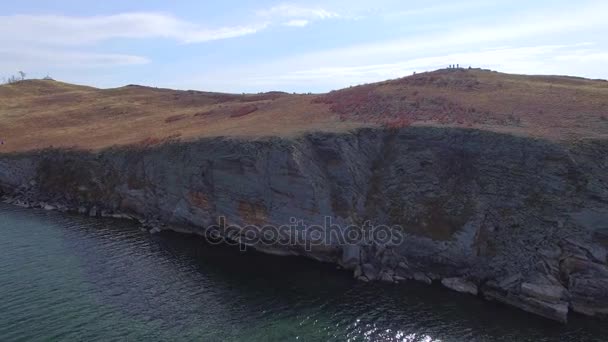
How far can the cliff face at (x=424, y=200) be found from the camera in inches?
1489

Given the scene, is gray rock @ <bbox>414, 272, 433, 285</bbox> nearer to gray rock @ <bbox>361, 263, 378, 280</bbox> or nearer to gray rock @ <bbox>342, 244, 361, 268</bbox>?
gray rock @ <bbox>361, 263, 378, 280</bbox>

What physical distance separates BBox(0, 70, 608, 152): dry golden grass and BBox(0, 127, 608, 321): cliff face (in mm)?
2963

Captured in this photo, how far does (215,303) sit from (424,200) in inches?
886

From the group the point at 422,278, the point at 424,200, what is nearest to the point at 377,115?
the point at 424,200

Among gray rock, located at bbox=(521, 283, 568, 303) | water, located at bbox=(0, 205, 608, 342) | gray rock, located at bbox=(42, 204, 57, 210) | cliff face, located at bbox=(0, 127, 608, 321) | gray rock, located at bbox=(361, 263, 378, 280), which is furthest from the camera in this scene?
gray rock, located at bbox=(42, 204, 57, 210)

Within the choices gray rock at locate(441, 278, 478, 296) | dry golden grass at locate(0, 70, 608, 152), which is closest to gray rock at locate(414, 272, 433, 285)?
gray rock at locate(441, 278, 478, 296)

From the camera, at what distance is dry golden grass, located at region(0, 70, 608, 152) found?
4906 cm

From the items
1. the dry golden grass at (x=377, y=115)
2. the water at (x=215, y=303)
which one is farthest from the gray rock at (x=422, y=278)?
the dry golden grass at (x=377, y=115)

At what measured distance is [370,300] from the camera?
36.6 meters

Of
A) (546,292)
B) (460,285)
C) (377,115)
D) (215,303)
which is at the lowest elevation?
(215,303)

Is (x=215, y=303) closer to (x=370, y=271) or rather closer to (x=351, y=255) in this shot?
(x=351, y=255)

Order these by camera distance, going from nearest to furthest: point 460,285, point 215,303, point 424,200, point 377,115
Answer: point 215,303 → point 460,285 → point 424,200 → point 377,115

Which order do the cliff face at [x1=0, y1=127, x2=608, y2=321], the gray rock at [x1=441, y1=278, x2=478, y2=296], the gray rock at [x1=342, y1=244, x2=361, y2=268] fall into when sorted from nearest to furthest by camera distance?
the cliff face at [x1=0, y1=127, x2=608, y2=321]
the gray rock at [x1=441, y1=278, x2=478, y2=296]
the gray rock at [x1=342, y1=244, x2=361, y2=268]

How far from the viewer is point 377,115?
55.4 meters
